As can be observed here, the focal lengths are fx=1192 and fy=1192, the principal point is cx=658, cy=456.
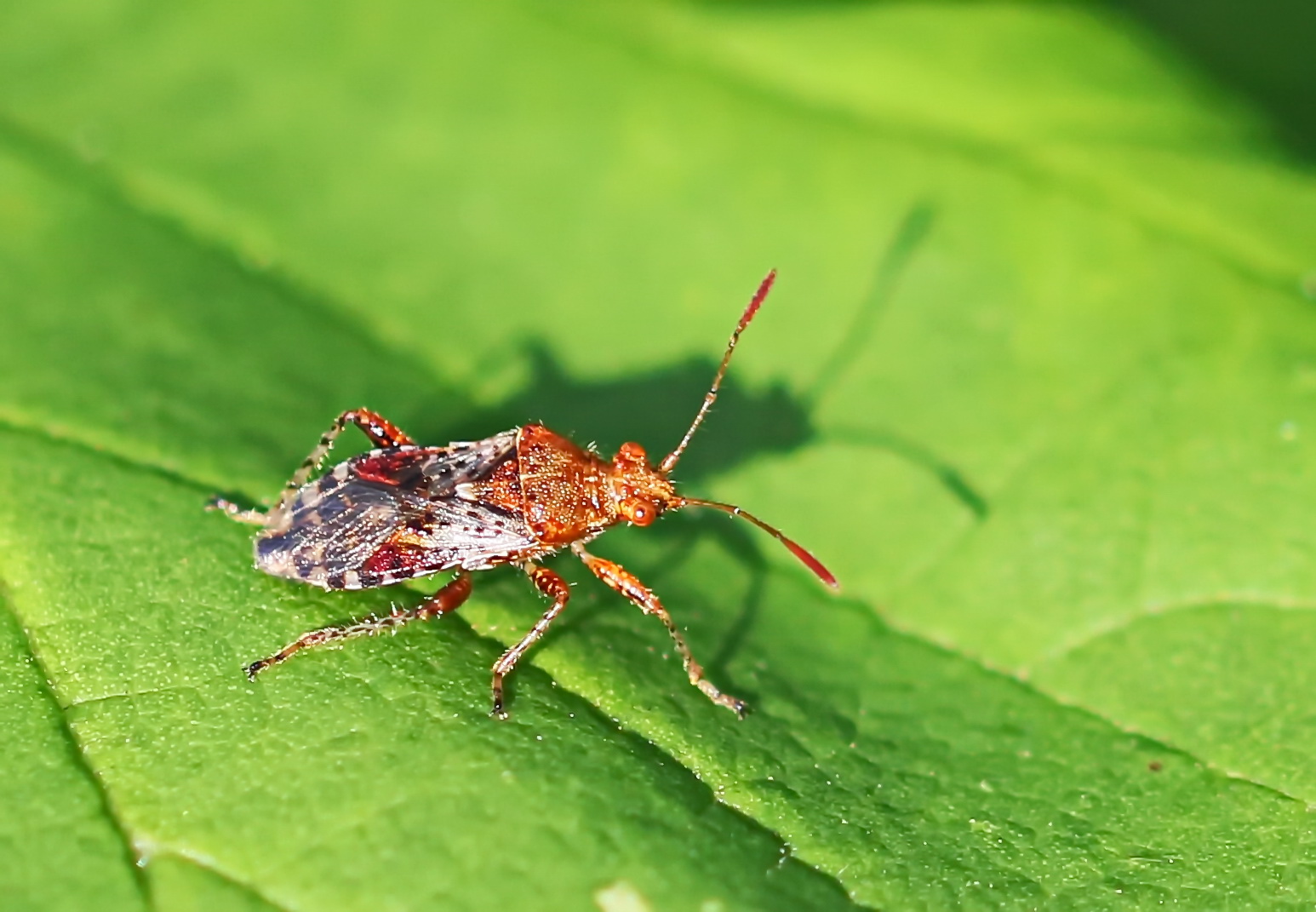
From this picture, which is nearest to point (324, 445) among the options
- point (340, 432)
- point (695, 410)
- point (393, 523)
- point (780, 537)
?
point (340, 432)

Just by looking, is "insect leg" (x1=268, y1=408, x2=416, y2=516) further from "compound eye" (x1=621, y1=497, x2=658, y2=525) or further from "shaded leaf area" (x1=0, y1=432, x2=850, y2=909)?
"compound eye" (x1=621, y1=497, x2=658, y2=525)

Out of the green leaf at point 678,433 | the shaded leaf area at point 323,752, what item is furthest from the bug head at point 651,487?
the shaded leaf area at point 323,752

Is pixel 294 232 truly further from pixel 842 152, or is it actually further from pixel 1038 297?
pixel 1038 297

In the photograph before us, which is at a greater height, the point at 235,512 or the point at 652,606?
the point at 652,606

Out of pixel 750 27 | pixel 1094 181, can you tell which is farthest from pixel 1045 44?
pixel 750 27

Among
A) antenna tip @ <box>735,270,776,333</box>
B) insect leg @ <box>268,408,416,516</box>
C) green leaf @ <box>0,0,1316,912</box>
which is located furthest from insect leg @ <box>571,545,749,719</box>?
antenna tip @ <box>735,270,776,333</box>

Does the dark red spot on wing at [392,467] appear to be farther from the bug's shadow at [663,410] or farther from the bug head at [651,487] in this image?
the bug head at [651,487]

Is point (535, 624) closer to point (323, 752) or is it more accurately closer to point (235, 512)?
point (323, 752)
